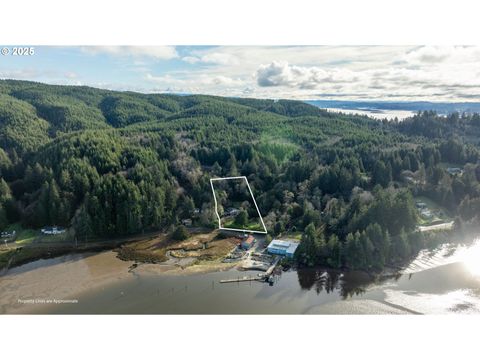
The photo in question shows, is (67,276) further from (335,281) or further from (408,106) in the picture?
(408,106)

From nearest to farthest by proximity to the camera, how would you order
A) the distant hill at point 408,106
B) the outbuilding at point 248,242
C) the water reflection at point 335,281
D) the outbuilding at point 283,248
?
the water reflection at point 335,281 → the outbuilding at point 283,248 → the outbuilding at point 248,242 → the distant hill at point 408,106

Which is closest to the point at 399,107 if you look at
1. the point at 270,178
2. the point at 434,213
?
the point at 434,213

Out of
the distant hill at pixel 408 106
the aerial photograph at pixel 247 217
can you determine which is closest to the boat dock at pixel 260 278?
the aerial photograph at pixel 247 217

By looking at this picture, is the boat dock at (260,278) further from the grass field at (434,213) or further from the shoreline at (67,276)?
the grass field at (434,213)

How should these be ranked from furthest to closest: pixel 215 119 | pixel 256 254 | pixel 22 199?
1. pixel 215 119
2. pixel 22 199
3. pixel 256 254

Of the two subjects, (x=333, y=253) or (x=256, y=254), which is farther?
(x=256, y=254)

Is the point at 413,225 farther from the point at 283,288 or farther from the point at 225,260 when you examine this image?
the point at 225,260

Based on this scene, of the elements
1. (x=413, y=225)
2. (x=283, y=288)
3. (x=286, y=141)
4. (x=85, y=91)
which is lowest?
(x=283, y=288)

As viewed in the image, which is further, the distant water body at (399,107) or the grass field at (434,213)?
the distant water body at (399,107)
